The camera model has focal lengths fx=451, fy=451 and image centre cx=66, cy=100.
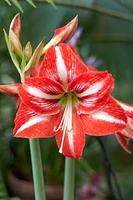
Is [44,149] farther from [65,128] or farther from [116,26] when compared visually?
[65,128]

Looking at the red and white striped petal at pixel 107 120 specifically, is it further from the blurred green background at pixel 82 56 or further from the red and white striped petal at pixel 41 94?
the blurred green background at pixel 82 56

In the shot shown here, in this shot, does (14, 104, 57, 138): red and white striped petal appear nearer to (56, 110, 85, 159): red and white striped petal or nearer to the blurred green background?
(56, 110, 85, 159): red and white striped petal

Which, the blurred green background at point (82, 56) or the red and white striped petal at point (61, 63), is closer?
the red and white striped petal at point (61, 63)

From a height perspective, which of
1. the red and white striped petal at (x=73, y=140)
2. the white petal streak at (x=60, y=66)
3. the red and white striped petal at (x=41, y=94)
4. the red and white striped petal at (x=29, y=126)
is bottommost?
the red and white striped petal at (x=73, y=140)

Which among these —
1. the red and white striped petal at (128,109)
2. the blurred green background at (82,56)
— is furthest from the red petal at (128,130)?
the blurred green background at (82,56)

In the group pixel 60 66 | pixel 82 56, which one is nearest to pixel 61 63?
pixel 60 66

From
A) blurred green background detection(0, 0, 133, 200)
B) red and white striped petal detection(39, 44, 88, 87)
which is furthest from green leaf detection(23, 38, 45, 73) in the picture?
blurred green background detection(0, 0, 133, 200)
